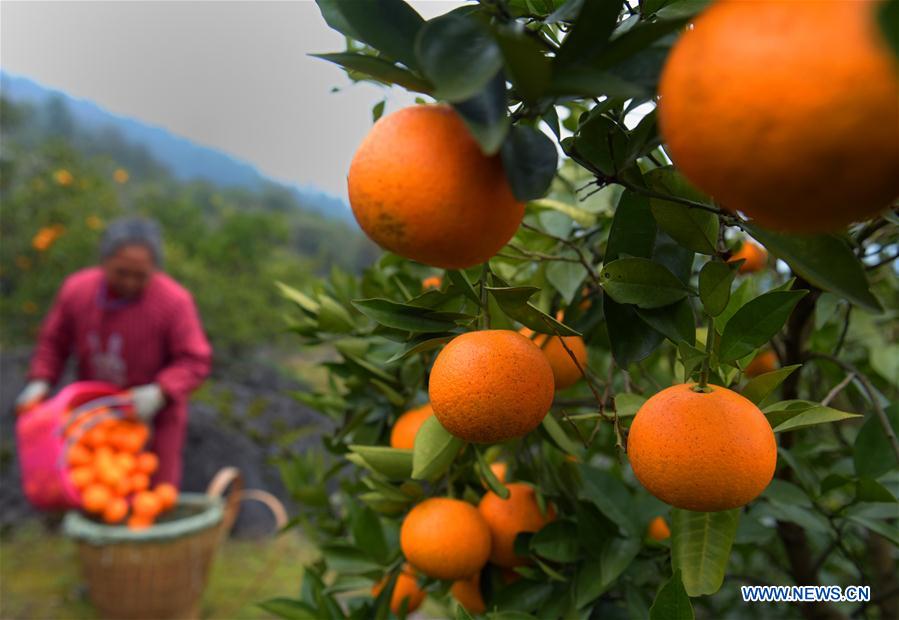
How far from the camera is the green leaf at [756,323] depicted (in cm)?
39

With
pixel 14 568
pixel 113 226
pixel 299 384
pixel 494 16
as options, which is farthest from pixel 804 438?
pixel 299 384

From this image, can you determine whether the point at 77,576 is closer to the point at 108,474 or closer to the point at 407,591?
the point at 108,474

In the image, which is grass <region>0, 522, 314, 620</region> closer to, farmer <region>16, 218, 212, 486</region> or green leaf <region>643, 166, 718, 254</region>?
farmer <region>16, 218, 212, 486</region>

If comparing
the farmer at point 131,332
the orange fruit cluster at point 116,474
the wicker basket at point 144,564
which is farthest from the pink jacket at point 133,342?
the wicker basket at point 144,564

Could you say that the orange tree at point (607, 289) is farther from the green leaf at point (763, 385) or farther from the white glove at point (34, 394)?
the white glove at point (34, 394)

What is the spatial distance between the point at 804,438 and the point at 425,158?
0.78 metres

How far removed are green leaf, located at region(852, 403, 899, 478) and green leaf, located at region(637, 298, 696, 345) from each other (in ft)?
0.96

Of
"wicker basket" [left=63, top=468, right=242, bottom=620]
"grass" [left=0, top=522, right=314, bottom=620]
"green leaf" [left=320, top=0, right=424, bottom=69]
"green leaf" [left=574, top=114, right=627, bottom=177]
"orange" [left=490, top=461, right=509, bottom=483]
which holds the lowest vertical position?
"grass" [left=0, top=522, right=314, bottom=620]

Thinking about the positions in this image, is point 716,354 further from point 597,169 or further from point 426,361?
point 426,361

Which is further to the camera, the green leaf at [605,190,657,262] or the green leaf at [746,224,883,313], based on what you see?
the green leaf at [605,190,657,262]

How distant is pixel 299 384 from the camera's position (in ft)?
15.1

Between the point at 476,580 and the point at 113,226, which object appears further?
the point at 113,226

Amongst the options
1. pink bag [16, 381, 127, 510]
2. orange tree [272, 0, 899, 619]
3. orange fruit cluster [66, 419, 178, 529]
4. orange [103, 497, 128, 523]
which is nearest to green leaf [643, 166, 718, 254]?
orange tree [272, 0, 899, 619]

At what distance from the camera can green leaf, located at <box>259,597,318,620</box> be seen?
2.13 feet
